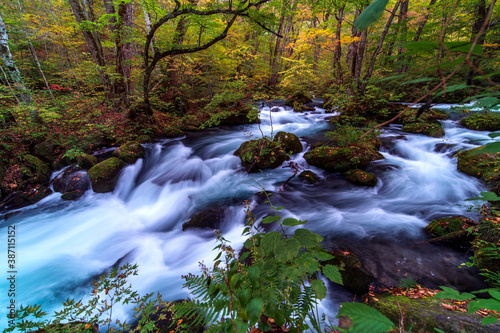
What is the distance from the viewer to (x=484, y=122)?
309 inches

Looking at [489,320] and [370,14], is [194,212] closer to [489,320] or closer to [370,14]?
[489,320]

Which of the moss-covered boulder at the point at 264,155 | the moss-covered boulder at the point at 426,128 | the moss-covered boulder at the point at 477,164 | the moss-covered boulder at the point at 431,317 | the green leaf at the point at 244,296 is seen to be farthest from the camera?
the moss-covered boulder at the point at 426,128

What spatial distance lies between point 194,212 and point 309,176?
3.39 metres

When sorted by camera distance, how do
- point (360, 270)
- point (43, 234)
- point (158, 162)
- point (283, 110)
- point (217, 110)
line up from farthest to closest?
1. point (283, 110)
2. point (217, 110)
3. point (158, 162)
4. point (43, 234)
5. point (360, 270)

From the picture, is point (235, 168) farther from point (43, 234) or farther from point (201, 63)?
point (201, 63)

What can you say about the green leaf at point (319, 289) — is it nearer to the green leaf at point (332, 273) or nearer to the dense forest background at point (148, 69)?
the green leaf at point (332, 273)

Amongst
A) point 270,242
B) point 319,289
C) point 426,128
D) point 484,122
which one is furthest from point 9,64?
point 484,122

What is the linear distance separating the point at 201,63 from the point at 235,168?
680 cm

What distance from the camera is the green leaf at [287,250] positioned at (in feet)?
4.49

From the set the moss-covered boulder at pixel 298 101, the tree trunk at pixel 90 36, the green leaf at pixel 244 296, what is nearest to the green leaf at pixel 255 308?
the green leaf at pixel 244 296

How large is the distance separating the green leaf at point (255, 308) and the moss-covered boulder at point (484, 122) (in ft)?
35.4

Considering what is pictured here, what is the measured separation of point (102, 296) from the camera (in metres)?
3.14

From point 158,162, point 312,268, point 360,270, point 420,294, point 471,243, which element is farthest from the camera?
point 158,162

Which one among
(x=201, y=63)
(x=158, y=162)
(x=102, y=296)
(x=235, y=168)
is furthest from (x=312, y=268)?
(x=201, y=63)
